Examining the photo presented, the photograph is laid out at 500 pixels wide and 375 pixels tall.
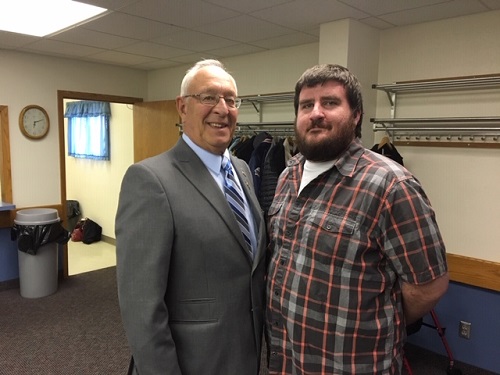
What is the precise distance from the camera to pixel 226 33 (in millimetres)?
3072

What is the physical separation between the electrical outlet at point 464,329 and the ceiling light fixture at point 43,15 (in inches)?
125

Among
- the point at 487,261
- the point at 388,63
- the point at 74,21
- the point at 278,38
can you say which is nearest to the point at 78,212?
the point at 74,21

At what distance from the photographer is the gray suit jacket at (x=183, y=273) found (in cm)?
114

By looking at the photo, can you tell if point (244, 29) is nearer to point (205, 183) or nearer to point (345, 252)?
point (205, 183)

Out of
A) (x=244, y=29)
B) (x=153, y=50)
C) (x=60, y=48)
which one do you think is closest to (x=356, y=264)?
(x=244, y=29)

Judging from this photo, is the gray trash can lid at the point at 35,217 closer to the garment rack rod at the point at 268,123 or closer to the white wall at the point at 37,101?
the white wall at the point at 37,101

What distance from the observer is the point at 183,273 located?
1.19 metres

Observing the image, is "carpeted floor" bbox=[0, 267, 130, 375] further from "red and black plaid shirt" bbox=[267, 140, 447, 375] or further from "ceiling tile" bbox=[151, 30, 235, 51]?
"ceiling tile" bbox=[151, 30, 235, 51]

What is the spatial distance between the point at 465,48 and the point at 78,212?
19.3ft

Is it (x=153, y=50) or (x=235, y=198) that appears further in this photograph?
(x=153, y=50)

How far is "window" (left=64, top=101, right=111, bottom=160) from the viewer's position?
5.77 meters

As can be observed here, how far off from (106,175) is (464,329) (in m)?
4.93

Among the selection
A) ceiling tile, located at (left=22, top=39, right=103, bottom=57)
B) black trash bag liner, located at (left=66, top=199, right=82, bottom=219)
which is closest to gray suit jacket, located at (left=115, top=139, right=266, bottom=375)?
ceiling tile, located at (left=22, top=39, right=103, bottom=57)

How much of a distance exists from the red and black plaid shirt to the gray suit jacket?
162 mm
